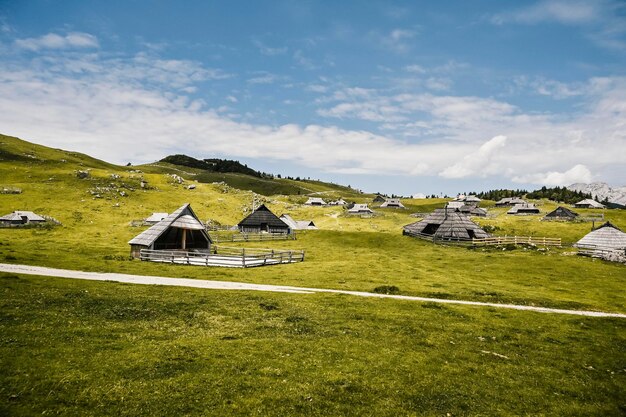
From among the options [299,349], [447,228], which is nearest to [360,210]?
[447,228]

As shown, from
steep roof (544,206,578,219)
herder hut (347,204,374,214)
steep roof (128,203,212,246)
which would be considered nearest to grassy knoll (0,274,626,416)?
steep roof (128,203,212,246)

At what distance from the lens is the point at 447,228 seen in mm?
73250

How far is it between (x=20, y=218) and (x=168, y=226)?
2044 inches

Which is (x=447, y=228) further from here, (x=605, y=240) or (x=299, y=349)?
(x=299, y=349)

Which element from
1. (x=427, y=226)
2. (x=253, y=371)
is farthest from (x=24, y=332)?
(x=427, y=226)

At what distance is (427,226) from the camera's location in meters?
79.4

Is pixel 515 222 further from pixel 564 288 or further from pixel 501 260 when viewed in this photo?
pixel 564 288

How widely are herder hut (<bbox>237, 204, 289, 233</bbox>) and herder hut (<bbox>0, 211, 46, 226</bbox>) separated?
143ft

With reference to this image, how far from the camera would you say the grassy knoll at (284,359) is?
36.0ft

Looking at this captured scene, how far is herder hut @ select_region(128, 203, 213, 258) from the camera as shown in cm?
4609

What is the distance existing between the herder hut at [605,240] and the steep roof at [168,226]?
63.0m

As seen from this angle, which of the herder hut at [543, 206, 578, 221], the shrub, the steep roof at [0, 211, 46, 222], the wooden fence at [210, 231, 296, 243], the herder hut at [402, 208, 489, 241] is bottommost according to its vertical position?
the wooden fence at [210, 231, 296, 243]

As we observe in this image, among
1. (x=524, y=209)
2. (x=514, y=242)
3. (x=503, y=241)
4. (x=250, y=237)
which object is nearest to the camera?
(x=514, y=242)

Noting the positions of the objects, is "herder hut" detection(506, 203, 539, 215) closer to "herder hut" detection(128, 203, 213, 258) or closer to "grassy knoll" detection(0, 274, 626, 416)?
"herder hut" detection(128, 203, 213, 258)
